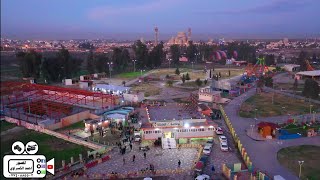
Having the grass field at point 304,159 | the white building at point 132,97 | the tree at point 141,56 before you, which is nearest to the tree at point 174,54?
the tree at point 141,56

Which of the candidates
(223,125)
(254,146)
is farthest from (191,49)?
(254,146)

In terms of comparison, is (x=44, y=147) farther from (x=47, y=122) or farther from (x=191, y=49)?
(x=191, y=49)

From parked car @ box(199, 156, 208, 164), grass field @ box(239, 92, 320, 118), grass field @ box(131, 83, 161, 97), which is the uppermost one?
grass field @ box(131, 83, 161, 97)

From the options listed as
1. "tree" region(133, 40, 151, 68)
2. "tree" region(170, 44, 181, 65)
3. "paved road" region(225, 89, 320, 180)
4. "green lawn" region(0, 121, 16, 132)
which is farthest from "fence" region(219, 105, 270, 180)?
"tree" region(170, 44, 181, 65)

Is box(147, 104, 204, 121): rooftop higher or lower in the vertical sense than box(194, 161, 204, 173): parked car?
higher

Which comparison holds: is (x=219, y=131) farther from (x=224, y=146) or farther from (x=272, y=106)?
(x=272, y=106)

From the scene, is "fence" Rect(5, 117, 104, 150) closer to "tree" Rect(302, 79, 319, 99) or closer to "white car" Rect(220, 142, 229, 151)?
"white car" Rect(220, 142, 229, 151)
